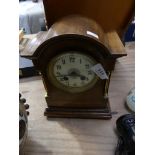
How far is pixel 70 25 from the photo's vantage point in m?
0.64

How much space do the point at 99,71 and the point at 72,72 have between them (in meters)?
0.08

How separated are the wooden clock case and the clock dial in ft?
0.05

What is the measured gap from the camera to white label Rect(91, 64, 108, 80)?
0.66 metres

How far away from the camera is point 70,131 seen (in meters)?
0.71

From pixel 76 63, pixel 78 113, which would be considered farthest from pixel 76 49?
pixel 78 113

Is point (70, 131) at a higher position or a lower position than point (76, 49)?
lower

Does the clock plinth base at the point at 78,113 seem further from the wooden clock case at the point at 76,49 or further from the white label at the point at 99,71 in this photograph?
the white label at the point at 99,71

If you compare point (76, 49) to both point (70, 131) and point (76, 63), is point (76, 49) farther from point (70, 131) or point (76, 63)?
point (70, 131)

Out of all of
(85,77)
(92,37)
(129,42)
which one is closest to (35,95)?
(85,77)

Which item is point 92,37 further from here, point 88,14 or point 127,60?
point 127,60

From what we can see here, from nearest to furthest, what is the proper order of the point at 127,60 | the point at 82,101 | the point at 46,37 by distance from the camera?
the point at 46,37 → the point at 82,101 → the point at 127,60

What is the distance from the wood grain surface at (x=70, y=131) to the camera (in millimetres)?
652

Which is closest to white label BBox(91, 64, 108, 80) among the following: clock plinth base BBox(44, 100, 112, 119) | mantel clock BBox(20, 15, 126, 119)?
mantel clock BBox(20, 15, 126, 119)
